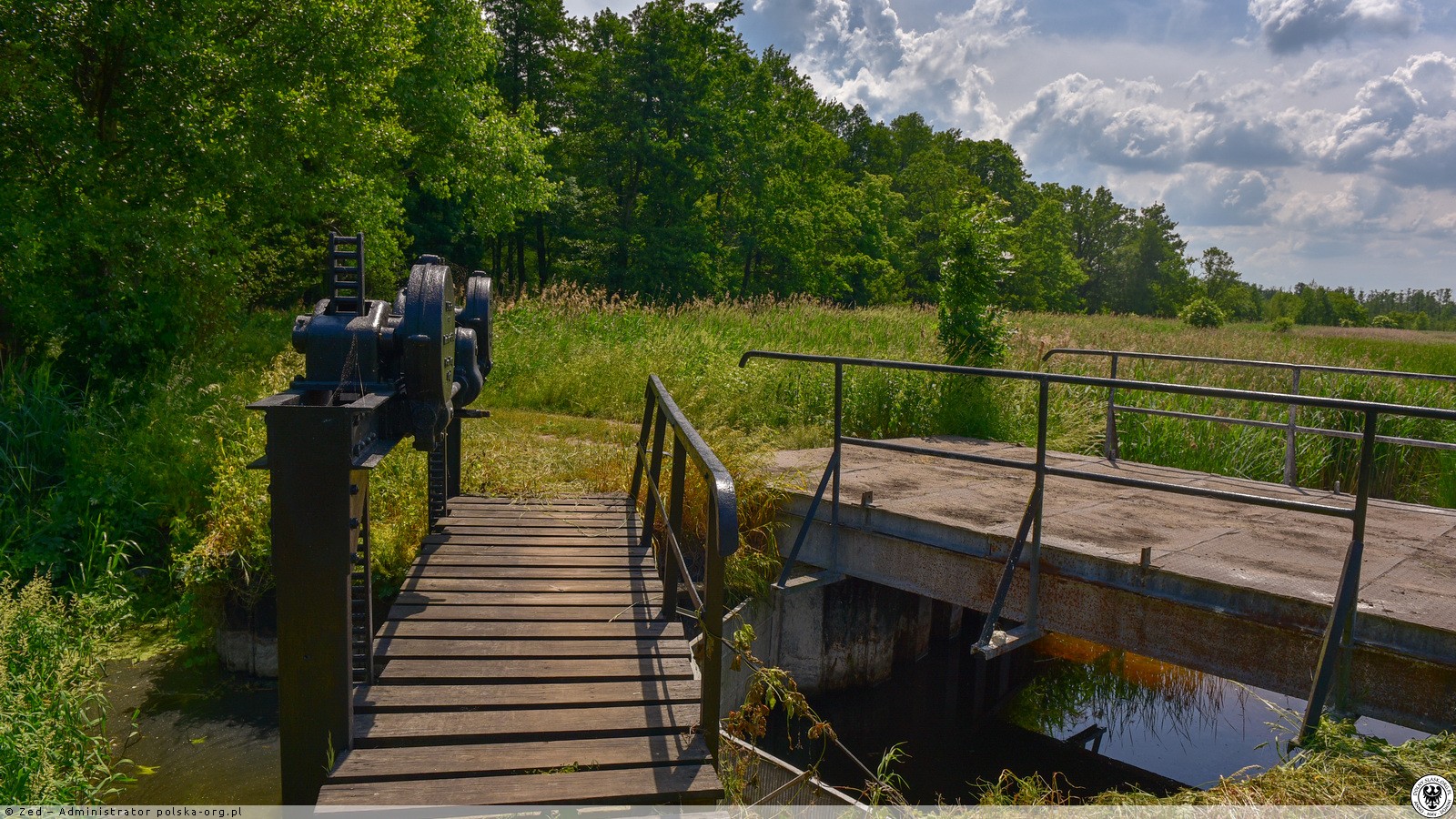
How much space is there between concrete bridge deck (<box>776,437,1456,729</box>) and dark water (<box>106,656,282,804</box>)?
11.3 feet

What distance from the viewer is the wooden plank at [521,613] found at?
13.7ft

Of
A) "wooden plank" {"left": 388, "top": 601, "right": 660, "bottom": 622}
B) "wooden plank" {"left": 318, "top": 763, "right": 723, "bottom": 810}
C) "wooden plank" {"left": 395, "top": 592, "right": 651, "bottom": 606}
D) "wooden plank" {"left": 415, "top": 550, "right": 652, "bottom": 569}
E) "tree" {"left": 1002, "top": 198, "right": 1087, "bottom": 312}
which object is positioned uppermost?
"tree" {"left": 1002, "top": 198, "right": 1087, "bottom": 312}

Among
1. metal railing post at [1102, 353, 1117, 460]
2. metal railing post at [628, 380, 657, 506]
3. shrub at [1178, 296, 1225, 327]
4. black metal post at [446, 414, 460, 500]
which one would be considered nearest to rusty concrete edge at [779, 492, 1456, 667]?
metal railing post at [628, 380, 657, 506]

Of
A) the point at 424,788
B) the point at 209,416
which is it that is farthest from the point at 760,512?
the point at 209,416

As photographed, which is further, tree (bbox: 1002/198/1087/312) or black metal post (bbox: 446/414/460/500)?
tree (bbox: 1002/198/1087/312)

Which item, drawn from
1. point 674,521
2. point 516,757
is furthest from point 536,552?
point 516,757

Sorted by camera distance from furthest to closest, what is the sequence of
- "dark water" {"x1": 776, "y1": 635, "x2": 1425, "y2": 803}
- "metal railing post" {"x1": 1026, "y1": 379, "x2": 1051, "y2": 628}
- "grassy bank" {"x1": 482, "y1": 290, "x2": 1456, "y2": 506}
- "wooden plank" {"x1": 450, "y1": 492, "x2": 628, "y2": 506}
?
1. "grassy bank" {"x1": 482, "y1": 290, "x2": 1456, "y2": 506}
2. "wooden plank" {"x1": 450, "y1": 492, "x2": 628, "y2": 506}
3. "dark water" {"x1": 776, "y1": 635, "x2": 1425, "y2": 803}
4. "metal railing post" {"x1": 1026, "y1": 379, "x2": 1051, "y2": 628}

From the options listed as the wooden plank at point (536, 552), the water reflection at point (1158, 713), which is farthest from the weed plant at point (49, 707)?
the water reflection at point (1158, 713)

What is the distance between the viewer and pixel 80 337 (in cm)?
827

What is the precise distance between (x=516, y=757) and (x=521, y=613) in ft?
4.21

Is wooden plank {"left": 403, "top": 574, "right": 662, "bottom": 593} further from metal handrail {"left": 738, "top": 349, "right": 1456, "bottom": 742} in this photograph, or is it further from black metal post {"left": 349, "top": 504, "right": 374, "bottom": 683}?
metal handrail {"left": 738, "top": 349, "right": 1456, "bottom": 742}

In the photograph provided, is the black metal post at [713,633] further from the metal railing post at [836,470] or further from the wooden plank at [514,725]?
A: the metal railing post at [836,470]

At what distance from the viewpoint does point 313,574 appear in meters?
2.83

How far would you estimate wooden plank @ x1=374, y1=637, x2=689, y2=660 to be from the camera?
12.3 feet
